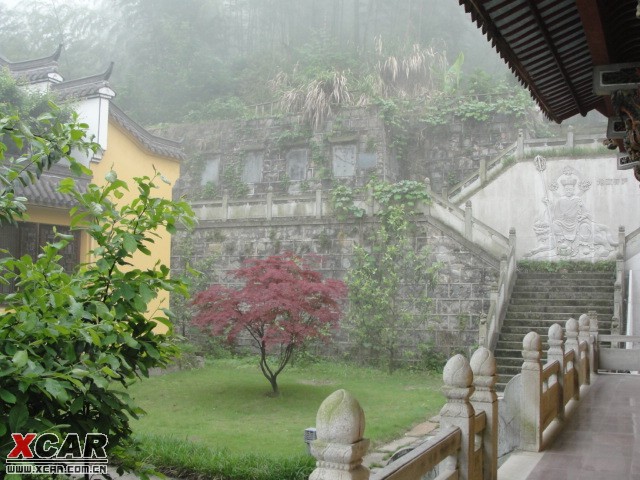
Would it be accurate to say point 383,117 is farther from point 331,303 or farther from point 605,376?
point 605,376

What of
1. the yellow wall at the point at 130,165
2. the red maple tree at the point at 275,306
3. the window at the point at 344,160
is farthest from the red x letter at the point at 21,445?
the window at the point at 344,160

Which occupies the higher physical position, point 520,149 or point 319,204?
point 520,149

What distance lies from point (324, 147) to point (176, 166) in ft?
22.4

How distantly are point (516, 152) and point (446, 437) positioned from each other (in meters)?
14.1

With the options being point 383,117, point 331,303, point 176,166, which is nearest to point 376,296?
point 331,303

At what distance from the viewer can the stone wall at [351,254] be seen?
584 inches

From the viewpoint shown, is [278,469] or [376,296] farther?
[376,296]

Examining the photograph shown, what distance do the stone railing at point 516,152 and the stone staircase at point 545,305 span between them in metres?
2.91

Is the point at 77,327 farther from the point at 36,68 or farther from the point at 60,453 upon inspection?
the point at 36,68

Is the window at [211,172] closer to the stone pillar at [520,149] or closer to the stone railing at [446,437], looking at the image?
the stone pillar at [520,149]

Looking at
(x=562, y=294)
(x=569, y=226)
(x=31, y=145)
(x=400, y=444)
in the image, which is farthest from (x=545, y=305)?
(x=31, y=145)

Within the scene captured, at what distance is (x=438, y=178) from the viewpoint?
70.3ft

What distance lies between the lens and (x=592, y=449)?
614 cm

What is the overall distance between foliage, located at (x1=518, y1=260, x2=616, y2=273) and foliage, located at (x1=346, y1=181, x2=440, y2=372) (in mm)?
2255
